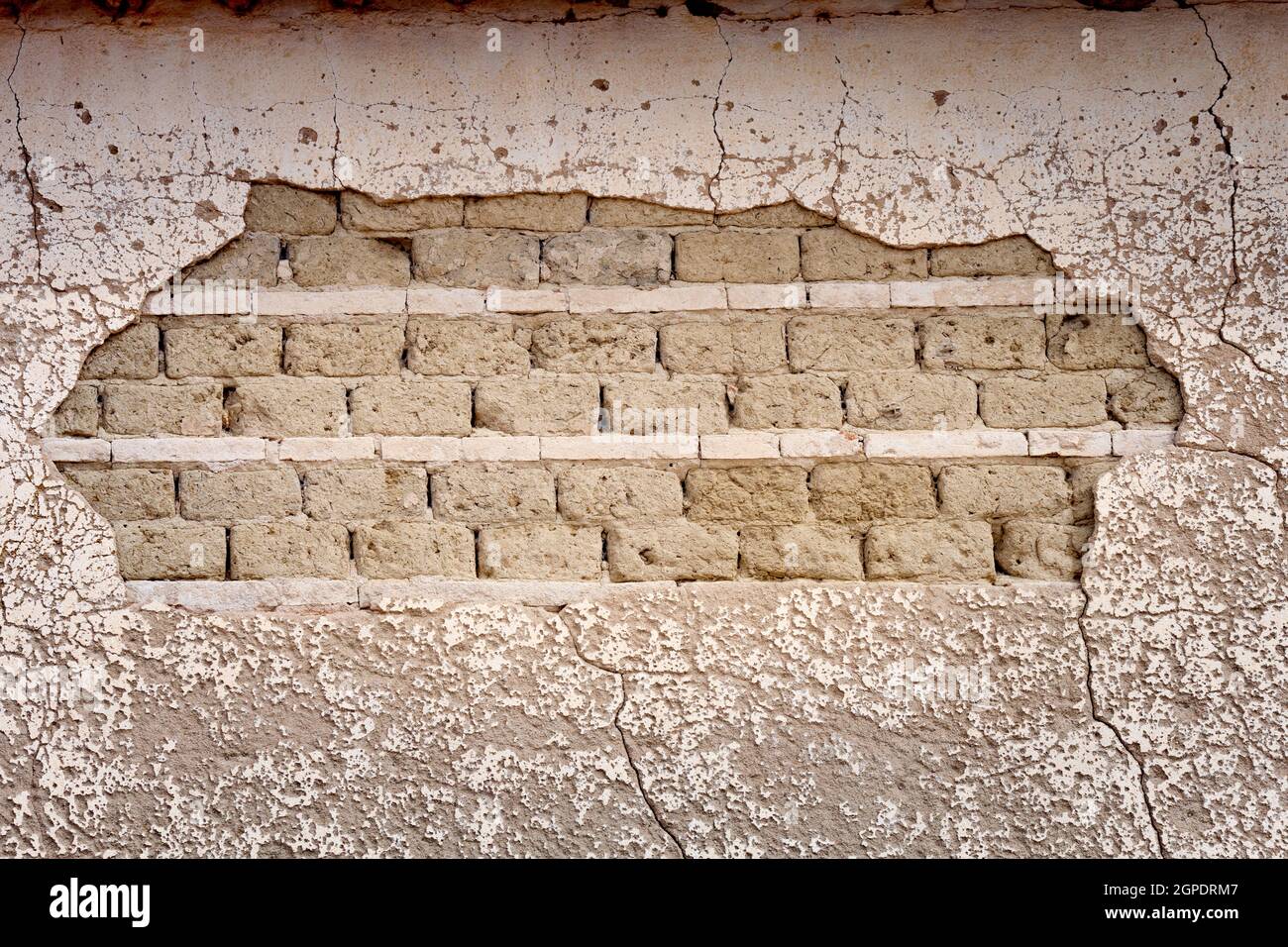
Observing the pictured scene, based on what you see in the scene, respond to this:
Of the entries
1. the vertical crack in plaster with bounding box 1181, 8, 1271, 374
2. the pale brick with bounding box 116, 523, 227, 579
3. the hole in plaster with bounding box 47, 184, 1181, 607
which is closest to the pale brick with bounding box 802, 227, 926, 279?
the hole in plaster with bounding box 47, 184, 1181, 607

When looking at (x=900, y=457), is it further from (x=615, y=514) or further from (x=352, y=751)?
(x=352, y=751)

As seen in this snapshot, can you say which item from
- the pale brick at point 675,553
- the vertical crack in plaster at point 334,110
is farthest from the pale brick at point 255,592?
the vertical crack in plaster at point 334,110

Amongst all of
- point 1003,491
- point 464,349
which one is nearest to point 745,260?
point 464,349

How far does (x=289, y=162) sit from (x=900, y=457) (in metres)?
1.63

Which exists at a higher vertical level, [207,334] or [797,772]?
[207,334]

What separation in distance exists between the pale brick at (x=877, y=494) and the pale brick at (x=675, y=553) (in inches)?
9.3

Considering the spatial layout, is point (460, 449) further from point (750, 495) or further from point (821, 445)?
point (821, 445)

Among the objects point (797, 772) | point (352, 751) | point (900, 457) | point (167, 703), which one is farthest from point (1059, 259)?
point (167, 703)

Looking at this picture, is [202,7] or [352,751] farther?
[202,7]

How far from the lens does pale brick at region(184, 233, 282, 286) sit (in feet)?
7.10

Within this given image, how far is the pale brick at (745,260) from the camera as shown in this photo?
2150mm

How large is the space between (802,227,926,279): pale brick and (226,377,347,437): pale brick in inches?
45.9

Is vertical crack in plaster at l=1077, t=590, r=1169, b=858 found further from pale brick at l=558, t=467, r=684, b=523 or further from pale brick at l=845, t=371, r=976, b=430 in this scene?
pale brick at l=558, t=467, r=684, b=523

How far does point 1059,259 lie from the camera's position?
83.4 inches
